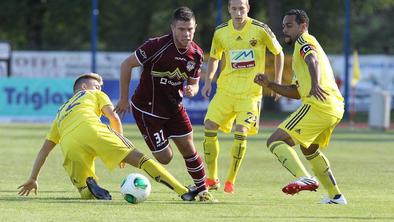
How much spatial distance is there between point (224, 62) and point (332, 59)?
89.4ft

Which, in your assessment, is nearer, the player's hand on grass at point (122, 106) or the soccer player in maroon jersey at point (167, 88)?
the player's hand on grass at point (122, 106)

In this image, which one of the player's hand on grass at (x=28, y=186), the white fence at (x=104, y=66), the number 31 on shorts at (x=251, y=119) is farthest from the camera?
the white fence at (x=104, y=66)

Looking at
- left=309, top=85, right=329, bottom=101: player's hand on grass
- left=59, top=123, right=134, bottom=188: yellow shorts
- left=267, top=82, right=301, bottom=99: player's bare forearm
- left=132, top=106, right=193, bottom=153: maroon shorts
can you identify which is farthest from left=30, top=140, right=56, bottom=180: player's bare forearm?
left=309, top=85, right=329, bottom=101: player's hand on grass

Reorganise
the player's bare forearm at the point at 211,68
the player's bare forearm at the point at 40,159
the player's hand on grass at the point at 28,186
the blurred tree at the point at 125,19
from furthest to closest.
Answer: the blurred tree at the point at 125,19
the player's bare forearm at the point at 211,68
the player's bare forearm at the point at 40,159
the player's hand on grass at the point at 28,186

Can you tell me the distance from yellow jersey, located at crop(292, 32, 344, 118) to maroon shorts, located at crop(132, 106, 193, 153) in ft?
4.75

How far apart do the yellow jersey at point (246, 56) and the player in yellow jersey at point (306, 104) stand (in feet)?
6.30

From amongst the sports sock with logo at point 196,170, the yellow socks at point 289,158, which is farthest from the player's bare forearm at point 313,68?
the sports sock with logo at point 196,170

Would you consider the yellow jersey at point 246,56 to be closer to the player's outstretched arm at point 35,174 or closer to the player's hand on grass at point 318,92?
the player's hand on grass at point 318,92

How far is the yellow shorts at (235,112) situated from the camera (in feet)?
41.2

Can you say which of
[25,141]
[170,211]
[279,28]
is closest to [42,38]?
[279,28]

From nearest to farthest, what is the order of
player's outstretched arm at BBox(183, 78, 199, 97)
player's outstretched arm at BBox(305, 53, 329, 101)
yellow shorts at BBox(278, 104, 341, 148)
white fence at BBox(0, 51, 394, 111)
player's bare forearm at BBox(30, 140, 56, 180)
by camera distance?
1. player's outstretched arm at BBox(305, 53, 329, 101)
2. yellow shorts at BBox(278, 104, 341, 148)
3. player's bare forearm at BBox(30, 140, 56, 180)
4. player's outstretched arm at BBox(183, 78, 199, 97)
5. white fence at BBox(0, 51, 394, 111)

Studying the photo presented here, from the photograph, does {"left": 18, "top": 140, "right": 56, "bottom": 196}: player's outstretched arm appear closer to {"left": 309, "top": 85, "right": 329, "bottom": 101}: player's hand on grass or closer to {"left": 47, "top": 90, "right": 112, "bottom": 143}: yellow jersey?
{"left": 47, "top": 90, "right": 112, "bottom": 143}: yellow jersey

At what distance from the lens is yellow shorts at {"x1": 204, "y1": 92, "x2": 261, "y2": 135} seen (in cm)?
1257

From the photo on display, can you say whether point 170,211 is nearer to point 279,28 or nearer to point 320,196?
point 320,196
